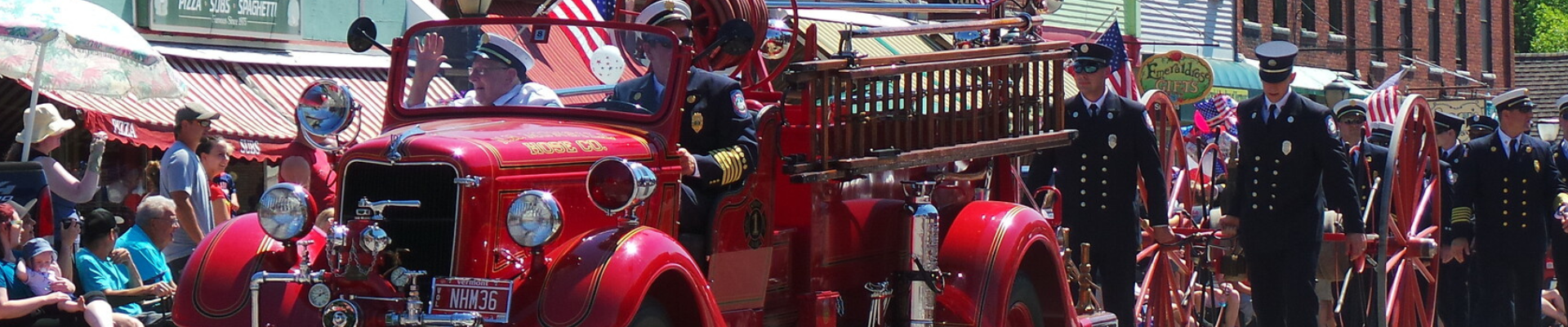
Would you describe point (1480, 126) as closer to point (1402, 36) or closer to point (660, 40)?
point (660, 40)

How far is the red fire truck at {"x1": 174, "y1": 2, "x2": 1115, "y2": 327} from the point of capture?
5.99 meters

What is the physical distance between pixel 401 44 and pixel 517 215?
1.63 meters

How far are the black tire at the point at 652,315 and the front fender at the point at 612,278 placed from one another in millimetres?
36

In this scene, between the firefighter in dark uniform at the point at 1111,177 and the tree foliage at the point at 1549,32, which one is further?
the tree foliage at the point at 1549,32

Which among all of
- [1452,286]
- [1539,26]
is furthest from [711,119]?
[1539,26]

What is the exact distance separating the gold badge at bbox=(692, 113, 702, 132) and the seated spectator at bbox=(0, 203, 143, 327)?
2.75 m

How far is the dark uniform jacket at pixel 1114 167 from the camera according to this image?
10.0 metres

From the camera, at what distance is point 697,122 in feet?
Result: 23.0

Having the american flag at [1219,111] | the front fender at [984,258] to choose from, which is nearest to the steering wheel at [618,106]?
the front fender at [984,258]

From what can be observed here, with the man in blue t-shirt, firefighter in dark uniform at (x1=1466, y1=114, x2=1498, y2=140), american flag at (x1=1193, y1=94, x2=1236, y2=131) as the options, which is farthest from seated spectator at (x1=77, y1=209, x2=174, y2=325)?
firefighter in dark uniform at (x1=1466, y1=114, x2=1498, y2=140)

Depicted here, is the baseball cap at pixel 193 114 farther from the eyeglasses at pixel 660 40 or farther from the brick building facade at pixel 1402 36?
the brick building facade at pixel 1402 36

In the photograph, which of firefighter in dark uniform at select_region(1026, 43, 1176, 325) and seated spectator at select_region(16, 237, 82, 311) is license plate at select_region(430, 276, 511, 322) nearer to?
seated spectator at select_region(16, 237, 82, 311)

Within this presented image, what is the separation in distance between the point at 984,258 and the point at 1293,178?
2655mm

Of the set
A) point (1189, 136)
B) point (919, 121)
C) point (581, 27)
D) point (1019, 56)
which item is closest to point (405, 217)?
point (581, 27)
